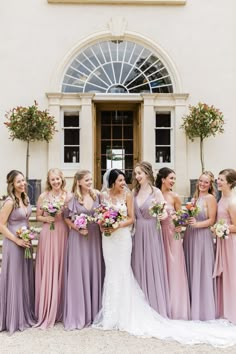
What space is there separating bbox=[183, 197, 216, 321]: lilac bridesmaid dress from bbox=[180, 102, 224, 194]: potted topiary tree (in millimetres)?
4469

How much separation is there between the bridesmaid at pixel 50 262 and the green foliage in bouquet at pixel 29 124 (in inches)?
168

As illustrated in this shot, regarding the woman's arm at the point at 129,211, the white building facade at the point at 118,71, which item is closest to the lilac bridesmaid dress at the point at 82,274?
the woman's arm at the point at 129,211

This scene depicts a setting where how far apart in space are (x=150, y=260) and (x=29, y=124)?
5186mm

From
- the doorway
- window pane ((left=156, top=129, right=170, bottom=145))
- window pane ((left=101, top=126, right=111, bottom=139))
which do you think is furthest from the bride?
window pane ((left=101, top=126, right=111, bottom=139))

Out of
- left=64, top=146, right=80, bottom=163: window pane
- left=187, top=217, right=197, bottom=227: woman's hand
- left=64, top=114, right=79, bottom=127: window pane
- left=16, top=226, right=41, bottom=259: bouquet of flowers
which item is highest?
left=64, top=114, right=79, bottom=127: window pane

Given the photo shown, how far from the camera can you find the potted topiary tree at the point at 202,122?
8305 millimetres

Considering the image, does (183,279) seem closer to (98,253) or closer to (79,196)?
(98,253)

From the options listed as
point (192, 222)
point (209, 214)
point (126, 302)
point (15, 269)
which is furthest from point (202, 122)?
point (15, 269)

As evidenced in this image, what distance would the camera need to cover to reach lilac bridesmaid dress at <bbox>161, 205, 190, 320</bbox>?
13.2ft

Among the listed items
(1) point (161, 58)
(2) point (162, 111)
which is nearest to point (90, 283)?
(2) point (162, 111)

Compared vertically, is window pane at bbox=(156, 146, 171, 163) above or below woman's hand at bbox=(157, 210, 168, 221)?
above

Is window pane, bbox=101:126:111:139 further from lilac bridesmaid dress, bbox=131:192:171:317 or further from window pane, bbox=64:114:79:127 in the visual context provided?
lilac bridesmaid dress, bbox=131:192:171:317

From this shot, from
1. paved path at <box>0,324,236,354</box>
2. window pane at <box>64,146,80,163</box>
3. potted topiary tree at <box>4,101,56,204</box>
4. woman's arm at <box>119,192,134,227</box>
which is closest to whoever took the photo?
paved path at <box>0,324,236,354</box>

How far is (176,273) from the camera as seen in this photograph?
4.09 metres
